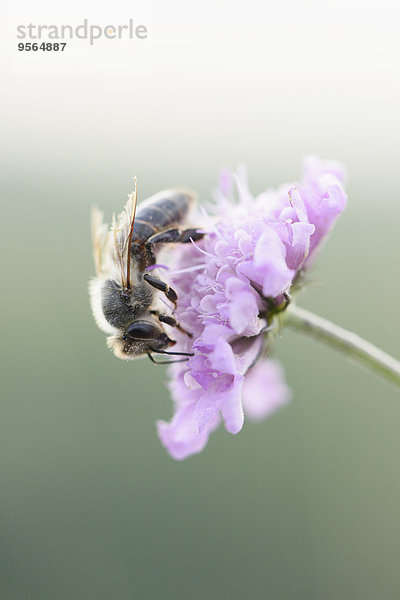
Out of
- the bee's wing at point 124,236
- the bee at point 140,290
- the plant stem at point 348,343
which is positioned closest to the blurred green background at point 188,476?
the plant stem at point 348,343

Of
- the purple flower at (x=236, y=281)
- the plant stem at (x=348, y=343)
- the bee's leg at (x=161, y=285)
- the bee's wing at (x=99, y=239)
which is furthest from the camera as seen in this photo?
the bee's wing at (x=99, y=239)

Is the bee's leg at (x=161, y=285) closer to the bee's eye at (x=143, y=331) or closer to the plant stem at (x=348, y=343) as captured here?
the bee's eye at (x=143, y=331)

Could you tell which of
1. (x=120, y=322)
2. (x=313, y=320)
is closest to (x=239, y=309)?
(x=313, y=320)

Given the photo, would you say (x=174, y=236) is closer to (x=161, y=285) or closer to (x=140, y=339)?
(x=161, y=285)

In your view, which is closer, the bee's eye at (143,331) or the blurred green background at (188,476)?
the bee's eye at (143,331)

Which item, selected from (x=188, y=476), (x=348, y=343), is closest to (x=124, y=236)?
(x=348, y=343)

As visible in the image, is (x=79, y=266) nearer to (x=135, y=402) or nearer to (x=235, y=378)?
(x=135, y=402)

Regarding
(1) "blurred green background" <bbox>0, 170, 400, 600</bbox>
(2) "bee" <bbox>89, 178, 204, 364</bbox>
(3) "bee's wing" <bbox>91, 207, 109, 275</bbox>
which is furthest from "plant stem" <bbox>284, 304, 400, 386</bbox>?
(1) "blurred green background" <bbox>0, 170, 400, 600</bbox>

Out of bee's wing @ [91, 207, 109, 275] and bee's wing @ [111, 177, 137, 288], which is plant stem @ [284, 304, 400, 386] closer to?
bee's wing @ [111, 177, 137, 288]
